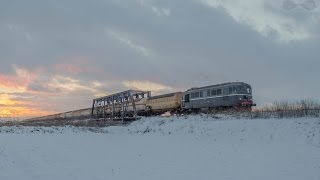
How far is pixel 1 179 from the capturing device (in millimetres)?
13344

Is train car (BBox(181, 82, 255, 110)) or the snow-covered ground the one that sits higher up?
train car (BBox(181, 82, 255, 110))

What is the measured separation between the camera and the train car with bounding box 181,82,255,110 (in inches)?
1687

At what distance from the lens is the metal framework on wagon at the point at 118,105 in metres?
48.7

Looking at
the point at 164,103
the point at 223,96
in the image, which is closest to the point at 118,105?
the point at 164,103

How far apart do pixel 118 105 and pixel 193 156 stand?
40.6 metres

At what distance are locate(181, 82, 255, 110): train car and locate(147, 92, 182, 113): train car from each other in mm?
4280

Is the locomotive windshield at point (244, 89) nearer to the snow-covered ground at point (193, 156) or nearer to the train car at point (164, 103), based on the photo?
the train car at point (164, 103)

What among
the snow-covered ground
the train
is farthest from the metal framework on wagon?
the snow-covered ground

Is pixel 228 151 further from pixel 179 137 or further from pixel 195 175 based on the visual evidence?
pixel 179 137

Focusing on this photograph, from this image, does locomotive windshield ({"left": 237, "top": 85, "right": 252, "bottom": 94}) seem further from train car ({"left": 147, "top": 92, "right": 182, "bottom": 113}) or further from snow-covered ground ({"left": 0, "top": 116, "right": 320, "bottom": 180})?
snow-covered ground ({"left": 0, "top": 116, "right": 320, "bottom": 180})

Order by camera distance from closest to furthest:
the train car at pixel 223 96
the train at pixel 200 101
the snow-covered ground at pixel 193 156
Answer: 1. the snow-covered ground at pixel 193 156
2. the train car at pixel 223 96
3. the train at pixel 200 101

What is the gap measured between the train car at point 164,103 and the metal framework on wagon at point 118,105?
163 centimetres

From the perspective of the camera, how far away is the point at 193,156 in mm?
19344

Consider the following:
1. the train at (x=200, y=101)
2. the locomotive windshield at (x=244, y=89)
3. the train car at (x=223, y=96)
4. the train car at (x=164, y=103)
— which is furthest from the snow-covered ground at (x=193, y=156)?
the train car at (x=164, y=103)
